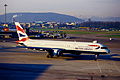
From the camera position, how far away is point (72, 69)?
1404 inches

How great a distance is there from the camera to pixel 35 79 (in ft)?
93.2

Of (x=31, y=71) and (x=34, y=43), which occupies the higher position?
(x=34, y=43)

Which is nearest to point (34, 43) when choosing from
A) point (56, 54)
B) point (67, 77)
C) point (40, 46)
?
point (40, 46)

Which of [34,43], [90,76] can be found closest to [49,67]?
[90,76]

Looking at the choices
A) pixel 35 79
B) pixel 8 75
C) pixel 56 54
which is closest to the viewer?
pixel 35 79

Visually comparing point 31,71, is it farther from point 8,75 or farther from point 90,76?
point 90,76

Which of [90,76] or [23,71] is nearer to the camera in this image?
[90,76]

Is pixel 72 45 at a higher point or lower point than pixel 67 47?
higher

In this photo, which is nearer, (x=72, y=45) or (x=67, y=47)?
(x=72, y=45)

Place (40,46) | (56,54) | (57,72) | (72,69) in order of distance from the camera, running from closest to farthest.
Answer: (57,72) → (72,69) → (56,54) → (40,46)

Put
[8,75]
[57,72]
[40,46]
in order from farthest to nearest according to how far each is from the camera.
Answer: [40,46] → [57,72] → [8,75]

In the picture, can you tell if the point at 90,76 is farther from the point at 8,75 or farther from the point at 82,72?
the point at 8,75

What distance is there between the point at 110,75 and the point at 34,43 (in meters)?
24.3

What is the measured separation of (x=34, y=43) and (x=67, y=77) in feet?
74.4
